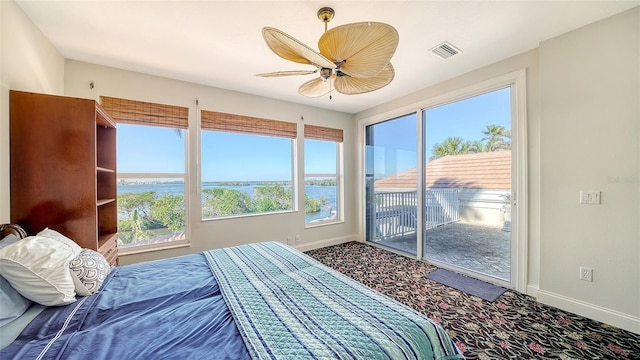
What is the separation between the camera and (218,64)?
2.65m

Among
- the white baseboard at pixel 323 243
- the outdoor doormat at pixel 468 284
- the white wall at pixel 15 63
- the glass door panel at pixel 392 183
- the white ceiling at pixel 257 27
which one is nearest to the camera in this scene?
the white wall at pixel 15 63

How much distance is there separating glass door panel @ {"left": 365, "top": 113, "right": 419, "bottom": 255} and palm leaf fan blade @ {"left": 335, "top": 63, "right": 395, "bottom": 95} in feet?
6.40

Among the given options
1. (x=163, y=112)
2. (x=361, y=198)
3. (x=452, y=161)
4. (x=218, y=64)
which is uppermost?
(x=218, y=64)

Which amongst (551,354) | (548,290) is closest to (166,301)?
(551,354)

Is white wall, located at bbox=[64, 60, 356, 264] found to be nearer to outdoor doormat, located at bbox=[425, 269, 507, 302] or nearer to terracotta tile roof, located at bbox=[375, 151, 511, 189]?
terracotta tile roof, located at bbox=[375, 151, 511, 189]

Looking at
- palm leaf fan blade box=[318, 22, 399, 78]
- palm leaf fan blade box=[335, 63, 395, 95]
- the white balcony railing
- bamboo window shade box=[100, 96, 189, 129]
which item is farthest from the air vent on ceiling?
bamboo window shade box=[100, 96, 189, 129]

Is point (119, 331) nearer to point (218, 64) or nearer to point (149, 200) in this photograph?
point (149, 200)

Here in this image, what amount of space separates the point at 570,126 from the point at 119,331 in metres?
3.59

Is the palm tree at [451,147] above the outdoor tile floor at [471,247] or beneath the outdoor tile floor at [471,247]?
above

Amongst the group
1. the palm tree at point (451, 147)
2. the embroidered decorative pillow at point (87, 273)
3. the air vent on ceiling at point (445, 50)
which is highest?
the air vent on ceiling at point (445, 50)

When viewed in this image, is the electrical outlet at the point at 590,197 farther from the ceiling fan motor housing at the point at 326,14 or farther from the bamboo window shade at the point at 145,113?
the bamboo window shade at the point at 145,113

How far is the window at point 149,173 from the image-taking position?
9.18ft

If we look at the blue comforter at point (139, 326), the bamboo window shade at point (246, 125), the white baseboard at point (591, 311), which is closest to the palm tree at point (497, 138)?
the white baseboard at point (591, 311)

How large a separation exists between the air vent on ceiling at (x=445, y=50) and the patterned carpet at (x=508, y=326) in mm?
A: 2549
